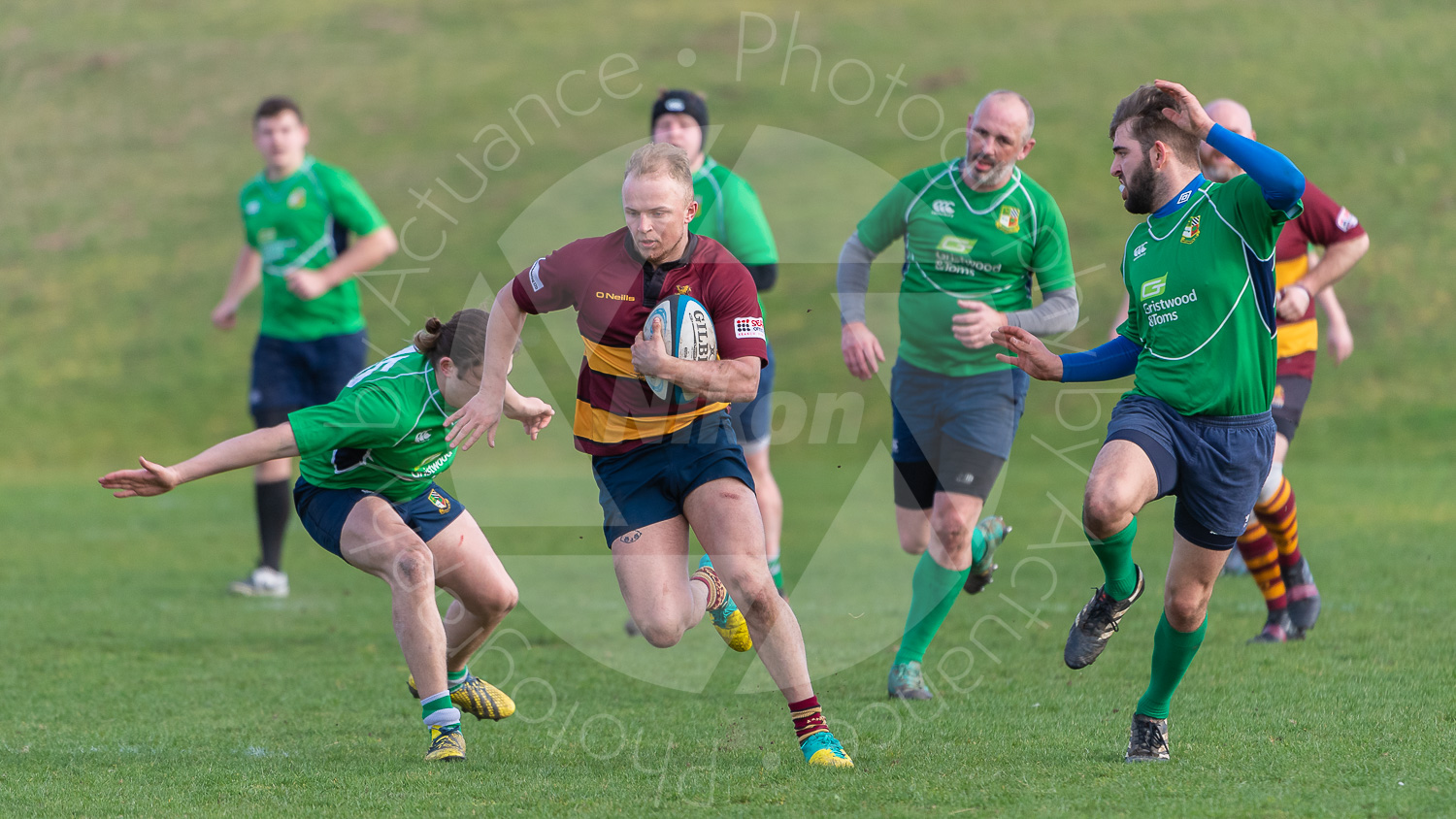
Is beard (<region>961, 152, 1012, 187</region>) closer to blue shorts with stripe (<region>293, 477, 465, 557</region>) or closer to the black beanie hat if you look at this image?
the black beanie hat

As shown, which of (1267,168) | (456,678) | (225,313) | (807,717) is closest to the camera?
(1267,168)

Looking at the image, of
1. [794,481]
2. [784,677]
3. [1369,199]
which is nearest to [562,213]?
[794,481]

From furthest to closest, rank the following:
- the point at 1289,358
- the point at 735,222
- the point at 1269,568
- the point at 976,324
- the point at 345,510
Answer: the point at 1289,358 → the point at 735,222 → the point at 1269,568 → the point at 976,324 → the point at 345,510

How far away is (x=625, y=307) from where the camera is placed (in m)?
5.34

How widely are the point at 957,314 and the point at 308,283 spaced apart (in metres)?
4.82

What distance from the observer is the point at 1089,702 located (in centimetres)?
628

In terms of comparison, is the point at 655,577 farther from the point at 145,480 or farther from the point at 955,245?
the point at 955,245

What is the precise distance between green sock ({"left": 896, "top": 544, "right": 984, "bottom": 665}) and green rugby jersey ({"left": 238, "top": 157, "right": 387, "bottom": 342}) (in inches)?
194

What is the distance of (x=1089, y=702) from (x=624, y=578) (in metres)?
2.24

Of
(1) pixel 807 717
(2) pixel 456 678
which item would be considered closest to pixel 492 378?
(2) pixel 456 678

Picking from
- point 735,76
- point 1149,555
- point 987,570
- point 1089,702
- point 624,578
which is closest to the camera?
point 624,578

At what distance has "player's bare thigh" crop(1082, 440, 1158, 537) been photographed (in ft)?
15.8

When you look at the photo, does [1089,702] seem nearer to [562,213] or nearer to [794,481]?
[794,481]

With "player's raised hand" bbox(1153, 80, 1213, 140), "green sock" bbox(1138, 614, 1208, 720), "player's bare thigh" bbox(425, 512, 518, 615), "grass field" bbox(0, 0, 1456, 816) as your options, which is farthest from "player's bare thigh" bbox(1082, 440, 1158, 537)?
"player's bare thigh" bbox(425, 512, 518, 615)
